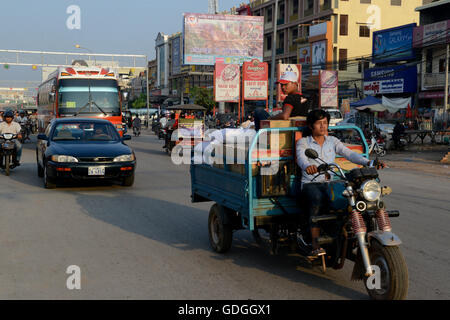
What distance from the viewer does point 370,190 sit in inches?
173

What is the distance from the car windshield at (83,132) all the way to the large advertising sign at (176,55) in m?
71.2

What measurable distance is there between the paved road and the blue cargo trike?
34 centimetres

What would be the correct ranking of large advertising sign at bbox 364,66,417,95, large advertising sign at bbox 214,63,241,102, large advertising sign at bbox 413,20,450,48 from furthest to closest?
large advertising sign at bbox 364,66,417,95 < large advertising sign at bbox 413,20,450,48 < large advertising sign at bbox 214,63,241,102

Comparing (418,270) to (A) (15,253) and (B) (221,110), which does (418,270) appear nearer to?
(A) (15,253)

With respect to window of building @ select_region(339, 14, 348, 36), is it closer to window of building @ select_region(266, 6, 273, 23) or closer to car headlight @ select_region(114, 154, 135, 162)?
window of building @ select_region(266, 6, 273, 23)

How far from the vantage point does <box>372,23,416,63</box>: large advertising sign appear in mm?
37906

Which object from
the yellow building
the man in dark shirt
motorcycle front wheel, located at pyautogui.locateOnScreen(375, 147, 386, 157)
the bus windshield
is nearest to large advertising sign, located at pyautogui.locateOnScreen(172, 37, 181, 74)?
the yellow building

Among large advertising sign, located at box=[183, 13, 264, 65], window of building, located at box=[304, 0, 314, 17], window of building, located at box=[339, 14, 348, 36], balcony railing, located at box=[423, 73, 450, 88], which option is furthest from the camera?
window of building, located at box=[304, 0, 314, 17]

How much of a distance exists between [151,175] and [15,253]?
8.10 m

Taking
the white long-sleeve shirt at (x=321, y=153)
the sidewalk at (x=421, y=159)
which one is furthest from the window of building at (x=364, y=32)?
the white long-sleeve shirt at (x=321, y=153)

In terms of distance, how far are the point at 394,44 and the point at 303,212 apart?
3760 centimetres

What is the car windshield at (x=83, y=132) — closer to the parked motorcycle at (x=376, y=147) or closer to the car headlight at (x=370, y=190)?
the car headlight at (x=370, y=190)

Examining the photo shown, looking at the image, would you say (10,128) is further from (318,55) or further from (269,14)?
(269,14)

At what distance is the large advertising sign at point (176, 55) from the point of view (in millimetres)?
83625
